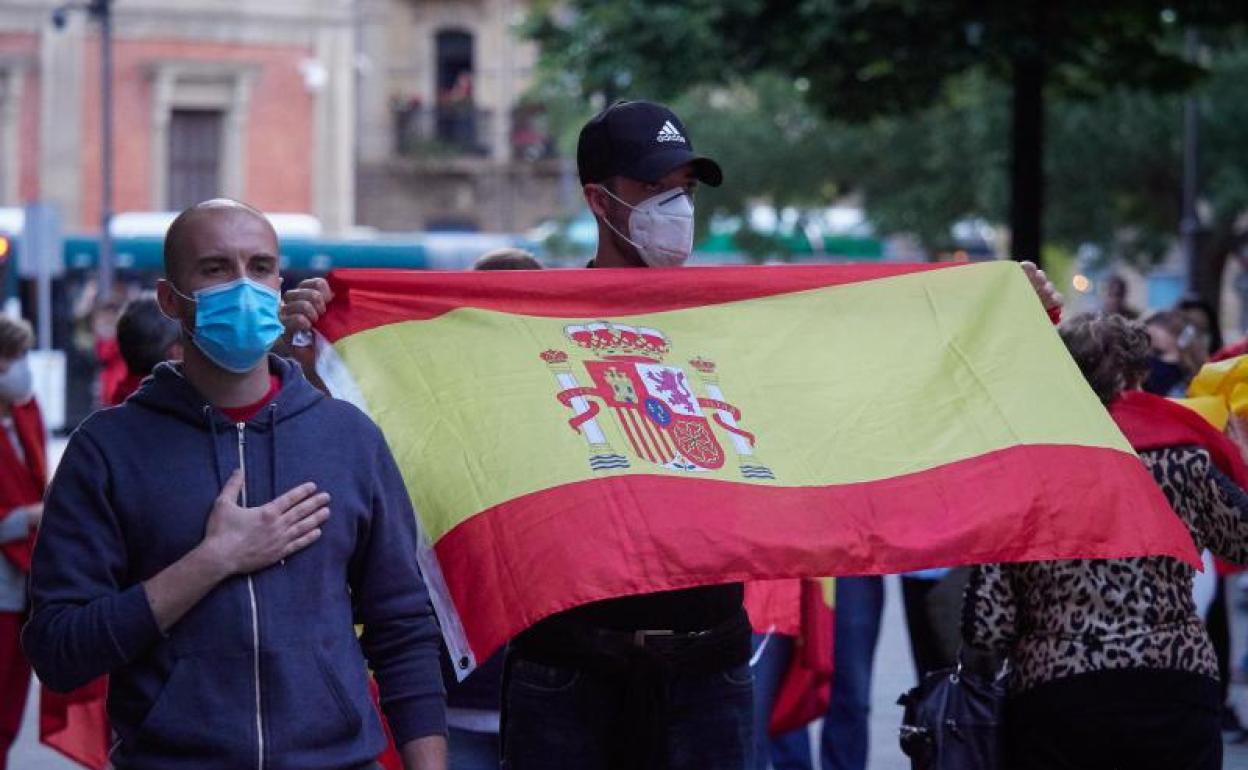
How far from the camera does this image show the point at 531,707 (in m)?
4.43

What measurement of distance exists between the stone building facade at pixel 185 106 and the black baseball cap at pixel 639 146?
40.8m

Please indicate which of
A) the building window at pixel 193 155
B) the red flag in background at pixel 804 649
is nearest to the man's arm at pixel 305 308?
the red flag in background at pixel 804 649

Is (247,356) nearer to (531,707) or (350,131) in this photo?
(531,707)

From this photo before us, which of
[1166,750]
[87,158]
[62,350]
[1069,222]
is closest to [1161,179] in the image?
[1069,222]

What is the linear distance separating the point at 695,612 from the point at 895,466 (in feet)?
1.86

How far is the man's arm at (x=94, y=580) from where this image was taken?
365 centimetres

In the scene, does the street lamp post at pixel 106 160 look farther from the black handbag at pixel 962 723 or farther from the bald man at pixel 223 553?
the bald man at pixel 223 553

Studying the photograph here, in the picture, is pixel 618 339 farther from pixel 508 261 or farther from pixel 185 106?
pixel 185 106

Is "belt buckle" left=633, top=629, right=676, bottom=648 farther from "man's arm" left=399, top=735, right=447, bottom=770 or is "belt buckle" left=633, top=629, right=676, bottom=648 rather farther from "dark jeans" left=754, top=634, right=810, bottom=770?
"dark jeans" left=754, top=634, right=810, bottom=770

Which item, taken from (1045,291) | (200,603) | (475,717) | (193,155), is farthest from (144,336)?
(193,155)

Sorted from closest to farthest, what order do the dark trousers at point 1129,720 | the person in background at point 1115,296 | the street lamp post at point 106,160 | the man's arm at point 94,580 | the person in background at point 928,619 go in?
1. the man's arm at point 94,580
2. the dark trousers at point 1129,720
3. the person in background at point 928,619
4. the person in background at point 1115,296
5. the street lamp post at point 106,160

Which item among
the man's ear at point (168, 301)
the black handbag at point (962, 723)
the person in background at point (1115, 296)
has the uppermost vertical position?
the man's ear at point (168, 301)

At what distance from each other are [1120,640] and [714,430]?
3.73 ft

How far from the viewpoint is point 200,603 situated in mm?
3693
